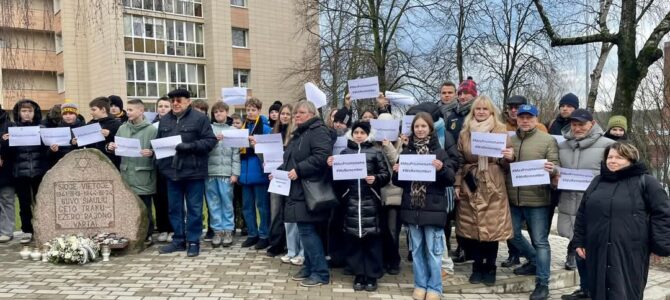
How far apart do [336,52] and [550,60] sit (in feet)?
26.7

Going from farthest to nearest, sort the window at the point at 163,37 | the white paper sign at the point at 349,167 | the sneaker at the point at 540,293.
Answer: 1. the window at the point at 163,37
2. the sneaker at the point at 540,293
3. the white paper sign at the point at 349,167

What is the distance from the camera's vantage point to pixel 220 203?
24.0ft

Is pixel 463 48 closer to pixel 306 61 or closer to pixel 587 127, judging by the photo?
pixel 306 61

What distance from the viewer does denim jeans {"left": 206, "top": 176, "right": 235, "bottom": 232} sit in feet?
23.5

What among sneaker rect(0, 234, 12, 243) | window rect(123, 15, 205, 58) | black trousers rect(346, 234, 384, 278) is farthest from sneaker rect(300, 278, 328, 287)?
window rect(123, 15, 205, 58)

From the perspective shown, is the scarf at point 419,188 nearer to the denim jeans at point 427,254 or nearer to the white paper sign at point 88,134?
the denim jeans at point 427,254

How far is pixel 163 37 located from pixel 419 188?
2973 cm

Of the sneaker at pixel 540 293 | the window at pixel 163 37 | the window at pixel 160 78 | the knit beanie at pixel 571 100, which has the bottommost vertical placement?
the sneaker at pixel 540 293

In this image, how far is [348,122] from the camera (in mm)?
6570

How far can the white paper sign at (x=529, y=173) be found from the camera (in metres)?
5.12

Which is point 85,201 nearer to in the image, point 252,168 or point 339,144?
point 252,168

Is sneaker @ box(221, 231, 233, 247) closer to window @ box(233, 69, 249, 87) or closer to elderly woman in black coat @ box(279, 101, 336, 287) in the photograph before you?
elderly woman in black coat @ box(279, 101, 336, 287)

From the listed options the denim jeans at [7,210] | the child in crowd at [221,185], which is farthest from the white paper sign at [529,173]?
the denim jeans at [7,210]

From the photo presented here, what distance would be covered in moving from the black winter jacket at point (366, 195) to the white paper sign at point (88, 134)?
382cm
